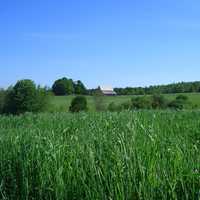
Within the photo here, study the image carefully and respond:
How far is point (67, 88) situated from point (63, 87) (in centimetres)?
230

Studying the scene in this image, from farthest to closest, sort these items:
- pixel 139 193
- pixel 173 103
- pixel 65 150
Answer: pixel 173 103 → pixel 65 150 → pixel 139 193

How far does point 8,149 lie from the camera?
429cm

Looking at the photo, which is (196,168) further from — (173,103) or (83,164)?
(173,103)

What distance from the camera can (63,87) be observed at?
70500mm

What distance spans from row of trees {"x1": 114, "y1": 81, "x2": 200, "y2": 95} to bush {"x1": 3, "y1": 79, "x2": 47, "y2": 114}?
17875 mm

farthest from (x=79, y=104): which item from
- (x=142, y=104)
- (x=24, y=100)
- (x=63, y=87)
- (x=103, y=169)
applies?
(x=103, y=169)

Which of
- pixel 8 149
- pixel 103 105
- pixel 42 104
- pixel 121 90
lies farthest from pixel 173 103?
pixel 8 149

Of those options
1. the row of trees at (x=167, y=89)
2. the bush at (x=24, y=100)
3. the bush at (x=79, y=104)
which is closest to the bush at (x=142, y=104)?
the bush at (x=79, y=104)

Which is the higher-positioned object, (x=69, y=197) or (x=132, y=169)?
(x=132, y=169)

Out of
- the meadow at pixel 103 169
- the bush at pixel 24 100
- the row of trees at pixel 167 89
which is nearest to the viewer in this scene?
the meadow at pixel 103 169

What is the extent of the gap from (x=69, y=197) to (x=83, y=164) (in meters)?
Answer: 0.31

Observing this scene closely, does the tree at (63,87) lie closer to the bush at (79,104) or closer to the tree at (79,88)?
the tree at (79,88)

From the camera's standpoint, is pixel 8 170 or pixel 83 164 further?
pixel 8 170

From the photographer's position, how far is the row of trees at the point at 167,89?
6309 cm
